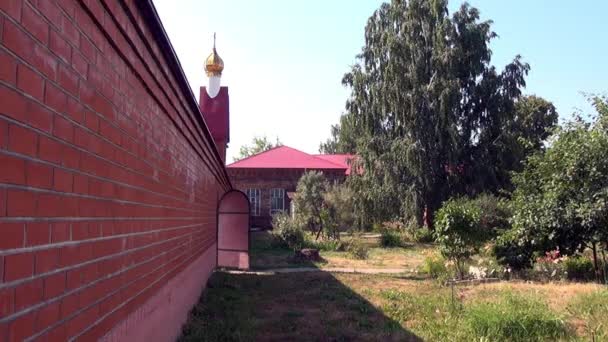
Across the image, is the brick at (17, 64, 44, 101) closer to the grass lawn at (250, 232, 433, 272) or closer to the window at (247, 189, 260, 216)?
the grass lawn at (250, 232, 433, 272)

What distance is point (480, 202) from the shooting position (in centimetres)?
2172

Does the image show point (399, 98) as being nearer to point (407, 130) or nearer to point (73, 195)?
point (407, 130)

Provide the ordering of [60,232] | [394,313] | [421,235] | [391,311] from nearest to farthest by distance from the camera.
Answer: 1. [60,232]
2. [394,313]
3. [391,311]
4. [421,235]

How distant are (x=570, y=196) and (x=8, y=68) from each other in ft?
41.4

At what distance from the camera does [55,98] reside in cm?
197

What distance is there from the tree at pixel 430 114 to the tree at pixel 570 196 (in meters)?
12.7

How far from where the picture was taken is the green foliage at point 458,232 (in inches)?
483

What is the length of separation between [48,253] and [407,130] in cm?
2556

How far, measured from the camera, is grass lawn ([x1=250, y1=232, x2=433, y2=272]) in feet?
56.3

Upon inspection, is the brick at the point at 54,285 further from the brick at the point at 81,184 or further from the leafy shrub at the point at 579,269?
the leafy shrub at the point at 579,269

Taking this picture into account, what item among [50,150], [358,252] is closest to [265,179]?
[358,252]

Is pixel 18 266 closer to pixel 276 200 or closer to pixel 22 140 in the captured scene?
pixel 22 140

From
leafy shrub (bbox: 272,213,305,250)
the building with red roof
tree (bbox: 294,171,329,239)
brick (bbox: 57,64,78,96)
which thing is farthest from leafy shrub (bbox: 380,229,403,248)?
brick (bbox: 57,64,78,96)

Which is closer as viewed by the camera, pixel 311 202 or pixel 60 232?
pixel 60 232
